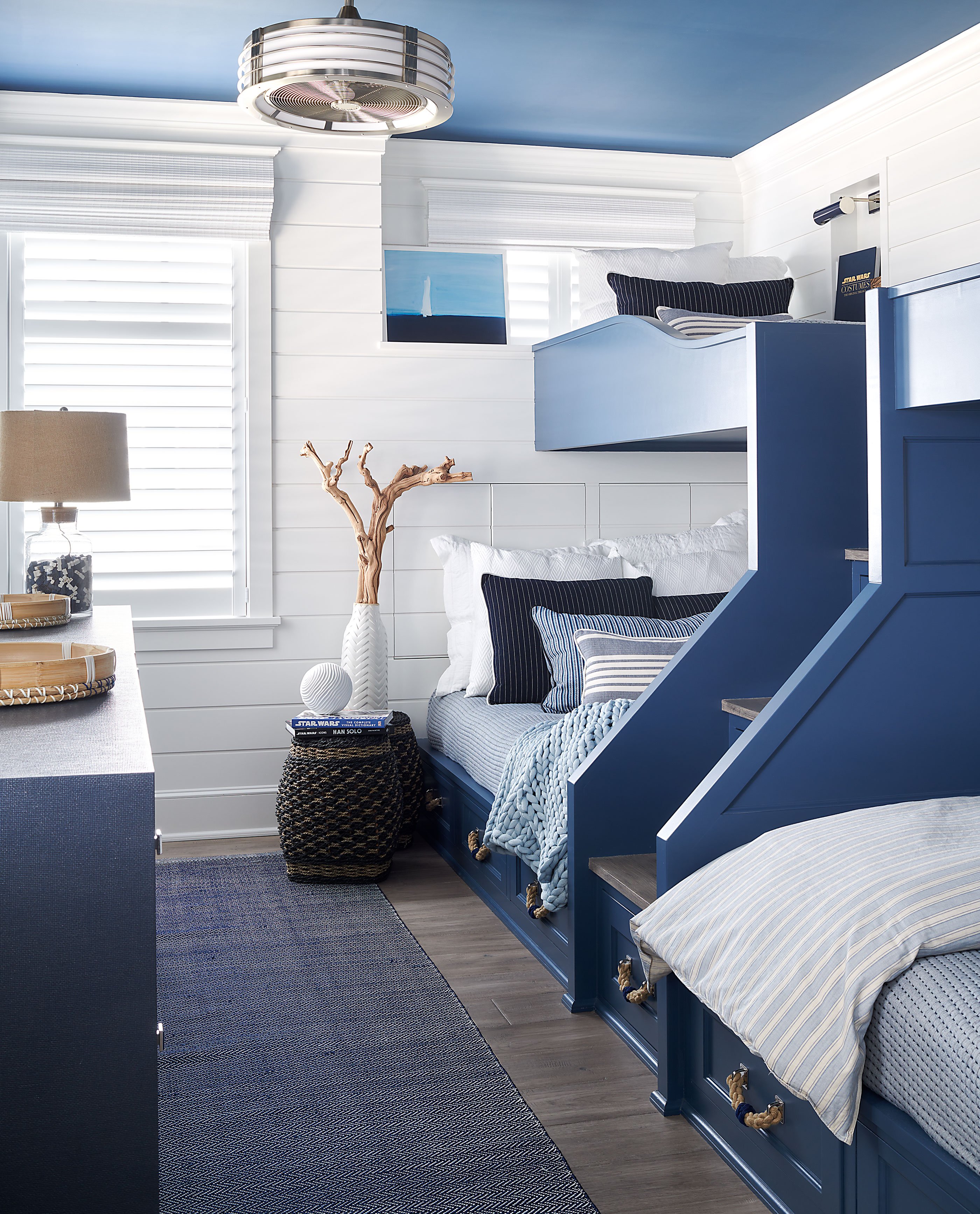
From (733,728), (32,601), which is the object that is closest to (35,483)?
(32,601)

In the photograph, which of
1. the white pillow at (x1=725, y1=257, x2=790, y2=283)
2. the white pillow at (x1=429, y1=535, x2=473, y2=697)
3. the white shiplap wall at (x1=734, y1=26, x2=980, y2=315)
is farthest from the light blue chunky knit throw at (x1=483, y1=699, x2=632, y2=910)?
the white pillow at (x1=725, y1=257, x2=790, y2=283)

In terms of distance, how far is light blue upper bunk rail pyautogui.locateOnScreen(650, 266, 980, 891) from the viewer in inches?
79.8

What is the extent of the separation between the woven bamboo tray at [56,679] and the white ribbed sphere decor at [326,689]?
1.75m

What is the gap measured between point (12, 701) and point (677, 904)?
111 centimetres

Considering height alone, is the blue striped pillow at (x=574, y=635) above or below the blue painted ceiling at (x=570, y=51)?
below

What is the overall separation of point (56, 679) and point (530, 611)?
2226mm

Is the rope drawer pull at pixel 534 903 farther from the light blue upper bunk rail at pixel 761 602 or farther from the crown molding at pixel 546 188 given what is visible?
the crown molding at pixel 546 188

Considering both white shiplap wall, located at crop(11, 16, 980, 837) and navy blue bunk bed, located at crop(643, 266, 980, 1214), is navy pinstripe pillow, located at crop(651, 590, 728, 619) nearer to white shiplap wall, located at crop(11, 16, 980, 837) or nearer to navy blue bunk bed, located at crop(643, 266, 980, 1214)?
white shiplap wall, located at crop(11, 16, 980, 837)

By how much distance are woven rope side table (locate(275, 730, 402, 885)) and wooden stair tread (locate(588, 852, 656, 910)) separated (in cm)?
106

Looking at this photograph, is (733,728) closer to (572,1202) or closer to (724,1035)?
(724,1035)

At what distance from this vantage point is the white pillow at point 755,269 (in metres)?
4.07

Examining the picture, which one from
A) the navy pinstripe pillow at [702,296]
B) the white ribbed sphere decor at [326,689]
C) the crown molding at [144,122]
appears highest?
the crown molding at [144,122]

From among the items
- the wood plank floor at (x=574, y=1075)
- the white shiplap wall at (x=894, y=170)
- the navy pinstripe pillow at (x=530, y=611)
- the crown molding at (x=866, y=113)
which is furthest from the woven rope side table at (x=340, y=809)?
the crown molding at (x=866, y=113)

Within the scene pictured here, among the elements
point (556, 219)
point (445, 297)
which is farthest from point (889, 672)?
point (556, 219)
